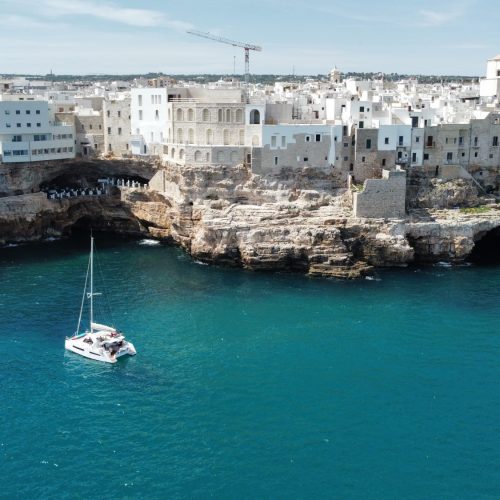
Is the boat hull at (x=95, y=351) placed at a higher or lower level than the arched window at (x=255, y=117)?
lower

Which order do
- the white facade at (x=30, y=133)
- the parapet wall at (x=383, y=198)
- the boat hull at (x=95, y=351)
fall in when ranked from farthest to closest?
the white facade at (x=30, y=133)
the parapet wall at (x=383, y=198)
the boat hull at (x=95, y=351)

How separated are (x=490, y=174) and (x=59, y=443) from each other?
4761 centimetres

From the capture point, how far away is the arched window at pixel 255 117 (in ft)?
192

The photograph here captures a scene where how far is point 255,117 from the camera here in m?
59.0

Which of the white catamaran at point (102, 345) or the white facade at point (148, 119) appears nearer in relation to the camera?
the white catamaran at point (102, 345)

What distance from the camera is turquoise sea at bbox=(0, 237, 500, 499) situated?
28.9m

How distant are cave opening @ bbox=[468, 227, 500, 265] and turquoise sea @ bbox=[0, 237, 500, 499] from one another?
3.78 meters

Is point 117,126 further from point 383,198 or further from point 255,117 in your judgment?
point 383,198

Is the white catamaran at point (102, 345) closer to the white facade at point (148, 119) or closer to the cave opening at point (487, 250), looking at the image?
the white facade at point (148, 119)

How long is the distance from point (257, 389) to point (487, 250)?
110 feet

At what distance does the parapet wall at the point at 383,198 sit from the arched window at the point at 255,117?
11.3 metres

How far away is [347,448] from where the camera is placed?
101 feet

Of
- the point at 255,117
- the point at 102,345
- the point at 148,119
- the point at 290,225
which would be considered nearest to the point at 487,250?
the point at 290,225

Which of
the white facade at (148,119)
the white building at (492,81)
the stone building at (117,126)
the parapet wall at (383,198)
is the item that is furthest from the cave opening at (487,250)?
the stone building at (117,126)
